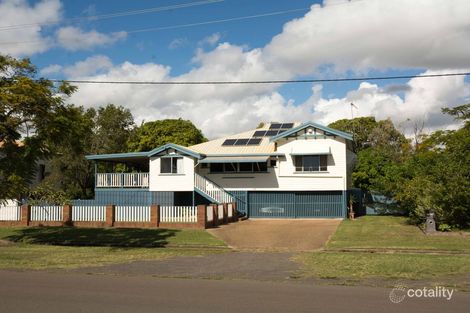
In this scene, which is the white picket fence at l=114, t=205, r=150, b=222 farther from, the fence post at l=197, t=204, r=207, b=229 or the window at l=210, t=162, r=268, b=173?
the window at l=210, t=162, r=268, b=173

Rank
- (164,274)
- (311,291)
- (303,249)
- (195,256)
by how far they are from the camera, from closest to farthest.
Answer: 1. (311,291)
2. (164,274)
3. (195,256)
4. (303,249)

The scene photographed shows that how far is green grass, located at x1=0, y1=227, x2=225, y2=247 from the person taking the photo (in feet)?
66.7

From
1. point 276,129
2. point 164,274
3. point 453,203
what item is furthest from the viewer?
point 276,129

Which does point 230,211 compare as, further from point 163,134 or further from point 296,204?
point 163,134

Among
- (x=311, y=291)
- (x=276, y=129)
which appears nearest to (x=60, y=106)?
(x=311, y=291)

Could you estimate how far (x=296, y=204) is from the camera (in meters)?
34.1

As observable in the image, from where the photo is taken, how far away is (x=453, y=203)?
22.0 metres

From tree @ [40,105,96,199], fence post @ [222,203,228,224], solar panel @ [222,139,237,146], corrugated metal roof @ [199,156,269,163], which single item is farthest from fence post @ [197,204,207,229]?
tree @ [40,105,96,199]

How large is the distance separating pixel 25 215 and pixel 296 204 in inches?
676

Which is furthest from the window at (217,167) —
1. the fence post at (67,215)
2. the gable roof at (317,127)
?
the fence post at (67,215)

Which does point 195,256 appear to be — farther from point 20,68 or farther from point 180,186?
point 180,186

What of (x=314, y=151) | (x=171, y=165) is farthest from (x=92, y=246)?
(x=314, y=151)

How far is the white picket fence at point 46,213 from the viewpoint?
89.2 ft

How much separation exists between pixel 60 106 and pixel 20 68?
195cm
